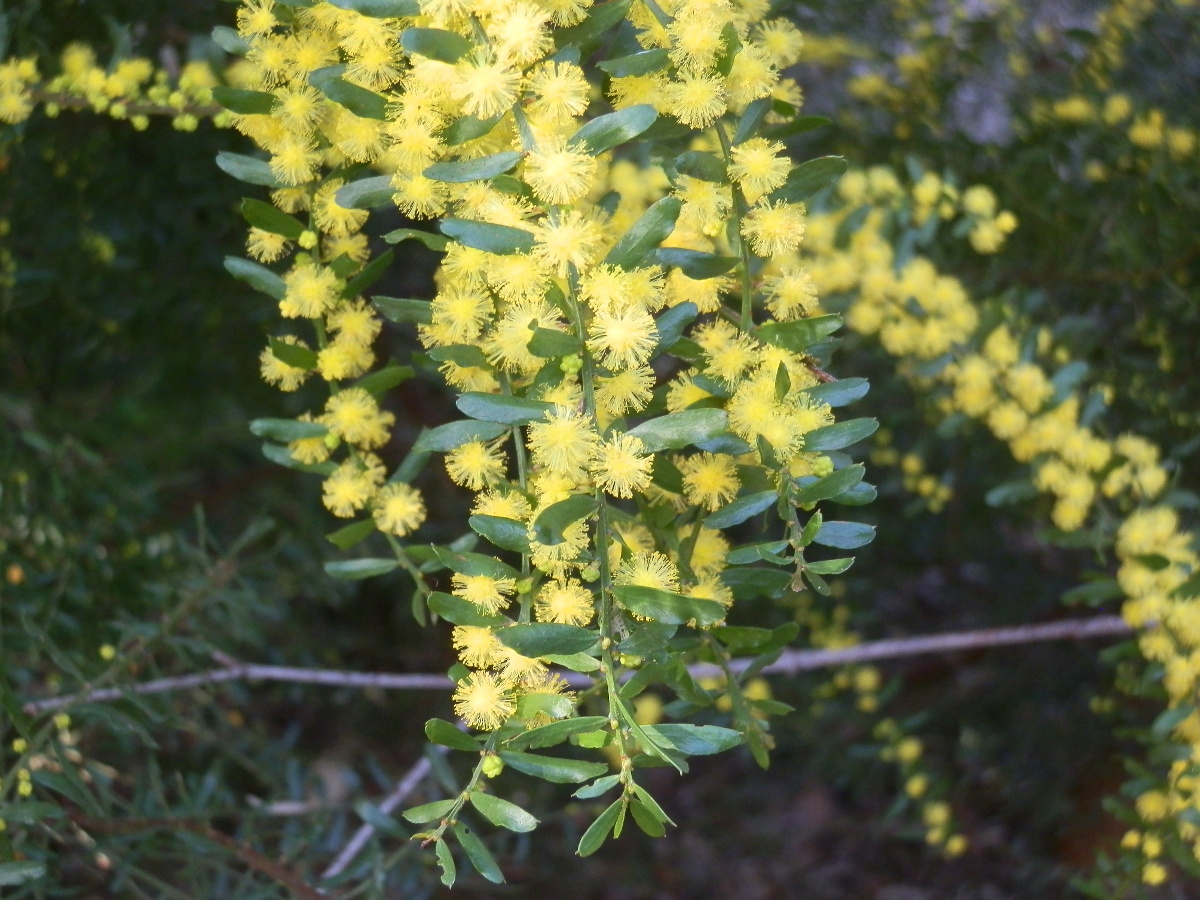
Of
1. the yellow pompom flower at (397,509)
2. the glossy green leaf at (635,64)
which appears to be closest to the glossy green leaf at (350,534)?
the yellow pompom flower at (397,509)

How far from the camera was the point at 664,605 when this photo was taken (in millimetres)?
674

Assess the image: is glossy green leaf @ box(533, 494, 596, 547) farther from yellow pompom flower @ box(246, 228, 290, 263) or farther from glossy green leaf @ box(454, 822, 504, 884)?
yellow pompom flower @ box(246, 228, 290, 263)

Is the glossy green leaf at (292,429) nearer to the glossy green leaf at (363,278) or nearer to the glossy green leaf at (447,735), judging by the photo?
the glossy green leaf at (363,278)

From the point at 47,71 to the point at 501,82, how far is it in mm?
746

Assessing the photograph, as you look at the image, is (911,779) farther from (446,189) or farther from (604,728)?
(446,189)

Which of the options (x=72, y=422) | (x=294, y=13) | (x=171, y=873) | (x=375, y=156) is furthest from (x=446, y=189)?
(x=171, y=873)

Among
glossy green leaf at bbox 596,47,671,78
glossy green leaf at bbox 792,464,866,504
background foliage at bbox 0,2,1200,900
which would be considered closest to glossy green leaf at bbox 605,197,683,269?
glossy green leaf at bbox 596,47,671,78

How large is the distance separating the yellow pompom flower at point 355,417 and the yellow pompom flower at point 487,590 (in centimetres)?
20

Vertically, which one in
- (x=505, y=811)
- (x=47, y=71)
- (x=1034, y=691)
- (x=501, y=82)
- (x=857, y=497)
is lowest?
(x=1034, y=691)

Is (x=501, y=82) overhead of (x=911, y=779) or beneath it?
overhead

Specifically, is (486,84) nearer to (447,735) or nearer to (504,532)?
(504,532)

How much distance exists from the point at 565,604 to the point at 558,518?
81 mm

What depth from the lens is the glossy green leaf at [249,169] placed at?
0.86 meters

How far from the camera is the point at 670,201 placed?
2.27ft
